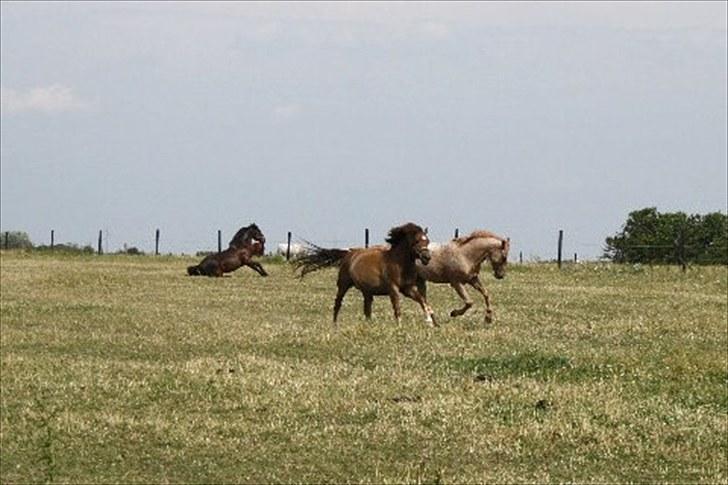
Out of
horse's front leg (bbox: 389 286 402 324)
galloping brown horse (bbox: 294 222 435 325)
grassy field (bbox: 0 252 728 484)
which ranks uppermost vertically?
galloping brown horse (bbox: 294 222 435 325)

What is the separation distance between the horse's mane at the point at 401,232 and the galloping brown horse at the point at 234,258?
18716 millimetres

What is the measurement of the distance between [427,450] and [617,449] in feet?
5.49

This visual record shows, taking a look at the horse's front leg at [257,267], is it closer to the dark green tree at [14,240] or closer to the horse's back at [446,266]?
the horse's back at [446,266]

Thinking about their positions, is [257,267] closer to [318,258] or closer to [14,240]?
[318,258]

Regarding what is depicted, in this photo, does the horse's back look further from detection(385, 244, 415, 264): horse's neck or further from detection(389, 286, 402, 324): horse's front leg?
detection(389, 286, 402, 324): horse's front leg

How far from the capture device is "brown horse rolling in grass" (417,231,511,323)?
24.5m

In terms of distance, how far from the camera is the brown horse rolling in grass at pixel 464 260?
966 inches

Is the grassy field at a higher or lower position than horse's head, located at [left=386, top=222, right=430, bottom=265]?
lower

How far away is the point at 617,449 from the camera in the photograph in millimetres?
12281

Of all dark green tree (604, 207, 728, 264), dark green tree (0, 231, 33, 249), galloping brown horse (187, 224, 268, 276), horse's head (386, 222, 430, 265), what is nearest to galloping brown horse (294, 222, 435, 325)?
horse's head (386, 222, 430, 265)

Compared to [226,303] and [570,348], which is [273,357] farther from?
[226,303]

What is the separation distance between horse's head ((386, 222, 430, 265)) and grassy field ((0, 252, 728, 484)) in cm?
124

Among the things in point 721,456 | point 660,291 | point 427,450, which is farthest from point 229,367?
point 660,291

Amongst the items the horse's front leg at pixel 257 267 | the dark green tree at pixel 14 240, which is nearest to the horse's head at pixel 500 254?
the horse's front leg at pixel 257 267
